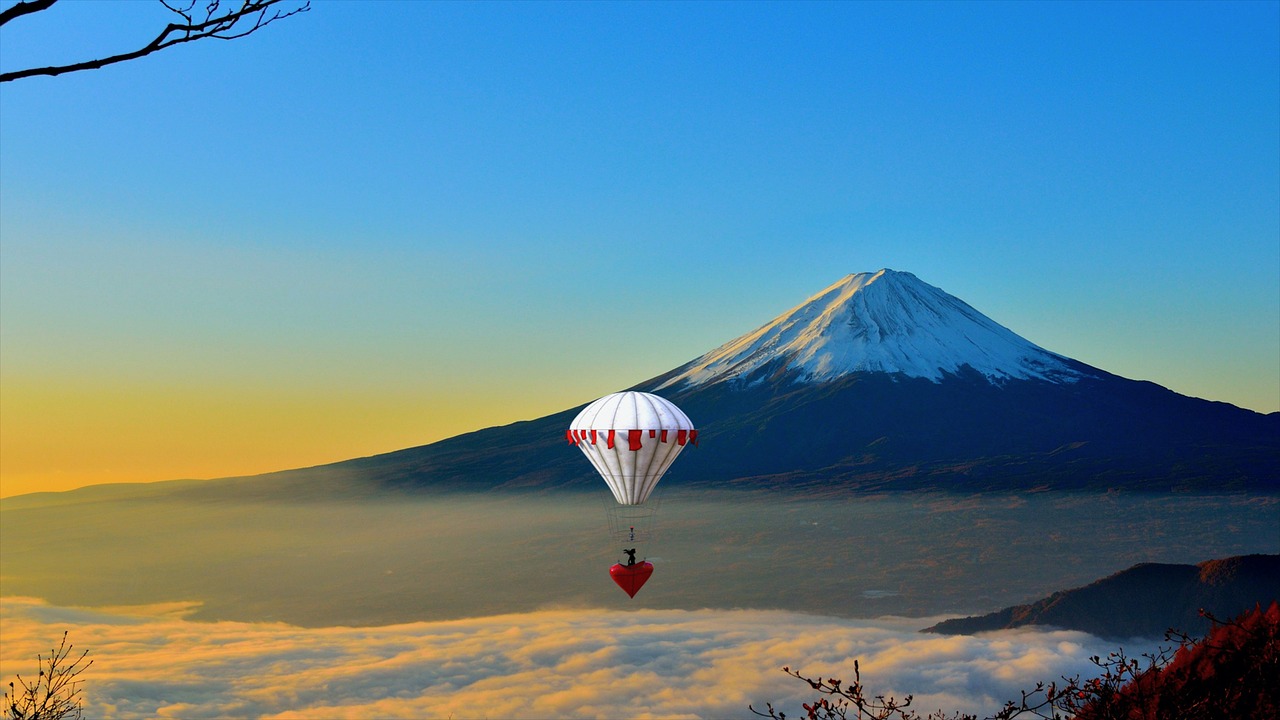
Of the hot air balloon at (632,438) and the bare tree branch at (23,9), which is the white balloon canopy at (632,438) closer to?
the hot air balloon at (632,438)

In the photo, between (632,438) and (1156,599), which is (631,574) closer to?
(632,438)

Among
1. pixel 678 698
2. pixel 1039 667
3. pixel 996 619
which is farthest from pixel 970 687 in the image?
pixel 678 698

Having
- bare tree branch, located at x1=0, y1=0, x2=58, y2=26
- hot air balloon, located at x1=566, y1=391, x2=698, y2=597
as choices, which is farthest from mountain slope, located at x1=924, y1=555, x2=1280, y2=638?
bare tree branch, located at x1=0, y1=0, x2=58, y2=26

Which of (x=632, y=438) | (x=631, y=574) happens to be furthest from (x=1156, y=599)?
(x=631, y=574)

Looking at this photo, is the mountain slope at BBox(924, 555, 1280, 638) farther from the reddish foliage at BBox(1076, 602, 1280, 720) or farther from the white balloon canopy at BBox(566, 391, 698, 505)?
the reddish foliage at BBox(1076, 602, 1280, 720)

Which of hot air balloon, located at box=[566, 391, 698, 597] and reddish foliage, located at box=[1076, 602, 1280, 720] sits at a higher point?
hot air balloon, located at box=[566, 391, 698, 597]

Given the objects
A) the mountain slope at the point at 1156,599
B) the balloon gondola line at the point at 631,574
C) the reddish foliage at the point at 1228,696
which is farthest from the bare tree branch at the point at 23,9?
the mountain slope at the point at 1156,599

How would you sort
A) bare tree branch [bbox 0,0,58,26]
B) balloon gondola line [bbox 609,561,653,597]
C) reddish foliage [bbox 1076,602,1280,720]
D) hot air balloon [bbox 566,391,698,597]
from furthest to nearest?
hot air balloon [bbox 566,391,698,597]
balloon gondola line [bbox 609,561,653,597]
reddish foliage [bbox 1076,602,1280,720]
bare tree branch [bbox 0,0,58,26]
